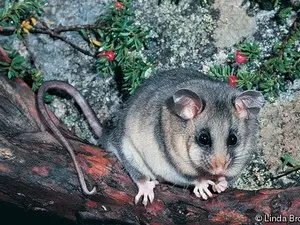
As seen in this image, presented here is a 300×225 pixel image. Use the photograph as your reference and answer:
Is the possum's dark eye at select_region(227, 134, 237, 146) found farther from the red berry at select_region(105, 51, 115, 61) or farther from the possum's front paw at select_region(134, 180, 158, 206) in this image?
the red berry at select_region(105, 51, 115, 61)

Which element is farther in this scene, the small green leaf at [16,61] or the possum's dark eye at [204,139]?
the small green leaf at [16,61]

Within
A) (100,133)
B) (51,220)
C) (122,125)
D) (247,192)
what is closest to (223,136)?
(247,192)

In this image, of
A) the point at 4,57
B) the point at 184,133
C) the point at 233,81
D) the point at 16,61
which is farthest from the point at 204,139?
the point at 4,57

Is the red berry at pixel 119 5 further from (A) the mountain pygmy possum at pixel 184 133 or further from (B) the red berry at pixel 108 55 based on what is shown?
(A) the mountain pygmy possum at pixel 184 133

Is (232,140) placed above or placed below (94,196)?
above

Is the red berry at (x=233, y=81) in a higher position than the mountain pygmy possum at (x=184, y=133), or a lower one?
higher

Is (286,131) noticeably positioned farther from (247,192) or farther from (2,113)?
(2,113)

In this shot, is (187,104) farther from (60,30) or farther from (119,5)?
(60,30)

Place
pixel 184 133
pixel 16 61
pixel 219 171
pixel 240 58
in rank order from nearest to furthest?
pixel 219 171
pixel 184 133
pixel 16 61
pixel 240 58

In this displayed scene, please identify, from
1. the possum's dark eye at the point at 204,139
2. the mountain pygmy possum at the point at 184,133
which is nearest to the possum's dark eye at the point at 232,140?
the mountain pygmy possum at the point at 184,133
